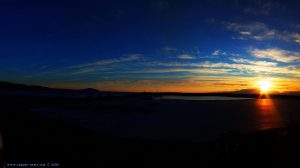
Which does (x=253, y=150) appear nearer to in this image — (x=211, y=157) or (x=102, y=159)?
(x=211, y=157)

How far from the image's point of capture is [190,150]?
15070mm

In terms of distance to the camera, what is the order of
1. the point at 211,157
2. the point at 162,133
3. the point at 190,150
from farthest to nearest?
the point at 162,133
the point at 190,150
the point at 211,157

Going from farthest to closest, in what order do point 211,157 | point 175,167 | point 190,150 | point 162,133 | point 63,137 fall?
1. point 162,133
2. point 63,137
3. point 190,150
4. point 211,157
5. point 175,167

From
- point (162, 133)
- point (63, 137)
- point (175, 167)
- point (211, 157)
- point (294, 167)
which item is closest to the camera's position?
point (294, 167)

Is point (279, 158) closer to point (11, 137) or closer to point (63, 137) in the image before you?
point (63, 137)

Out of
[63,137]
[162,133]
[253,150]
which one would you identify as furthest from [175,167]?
[162,133]

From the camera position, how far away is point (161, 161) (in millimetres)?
12453

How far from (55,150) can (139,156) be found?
13.5 feet

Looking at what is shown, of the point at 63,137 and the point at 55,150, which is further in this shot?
the point at 63,137

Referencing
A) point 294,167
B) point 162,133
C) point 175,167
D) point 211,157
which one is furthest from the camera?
point 162,133

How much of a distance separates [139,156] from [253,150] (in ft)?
17.3

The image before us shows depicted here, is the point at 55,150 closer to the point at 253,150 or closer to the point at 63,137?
the point at 63,137

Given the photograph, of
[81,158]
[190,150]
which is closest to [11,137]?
[81,158]

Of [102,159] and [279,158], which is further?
[102,159]
